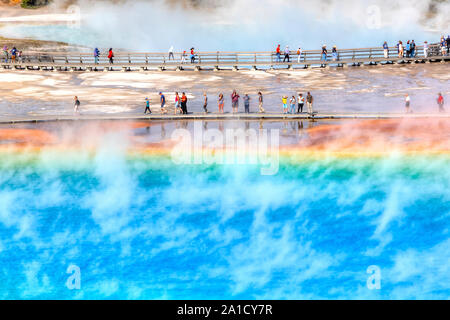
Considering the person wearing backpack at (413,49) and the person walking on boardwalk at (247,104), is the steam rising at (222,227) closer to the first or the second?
the person walking on boardwalk at (247,104)

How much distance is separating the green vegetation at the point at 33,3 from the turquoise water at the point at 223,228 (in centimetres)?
8661

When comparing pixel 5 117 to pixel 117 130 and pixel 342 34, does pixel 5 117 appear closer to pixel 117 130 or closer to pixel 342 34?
pixel 117 130

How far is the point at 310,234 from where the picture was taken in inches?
1027

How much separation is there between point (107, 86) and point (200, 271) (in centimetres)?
3429

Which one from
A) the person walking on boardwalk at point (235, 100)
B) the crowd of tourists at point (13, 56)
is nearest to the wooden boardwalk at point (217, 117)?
the person walking on boardwalk at point (235, 100)

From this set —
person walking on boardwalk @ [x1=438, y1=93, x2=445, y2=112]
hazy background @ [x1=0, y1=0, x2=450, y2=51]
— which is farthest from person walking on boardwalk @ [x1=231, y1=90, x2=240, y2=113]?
hazy background @ [x1=0, y1=0, x2=450, y2=51]

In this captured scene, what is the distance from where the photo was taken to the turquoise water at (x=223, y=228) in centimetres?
2320

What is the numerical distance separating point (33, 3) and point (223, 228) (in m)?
100

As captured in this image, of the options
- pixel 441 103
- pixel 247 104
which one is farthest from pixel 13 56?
pixel 441 103

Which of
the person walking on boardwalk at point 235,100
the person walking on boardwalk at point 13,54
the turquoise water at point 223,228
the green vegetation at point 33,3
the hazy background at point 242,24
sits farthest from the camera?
the green vegetation at point 33,3

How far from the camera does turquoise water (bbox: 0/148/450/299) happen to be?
2320 cm

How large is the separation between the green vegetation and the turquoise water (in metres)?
86.6

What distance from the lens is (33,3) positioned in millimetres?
114312
